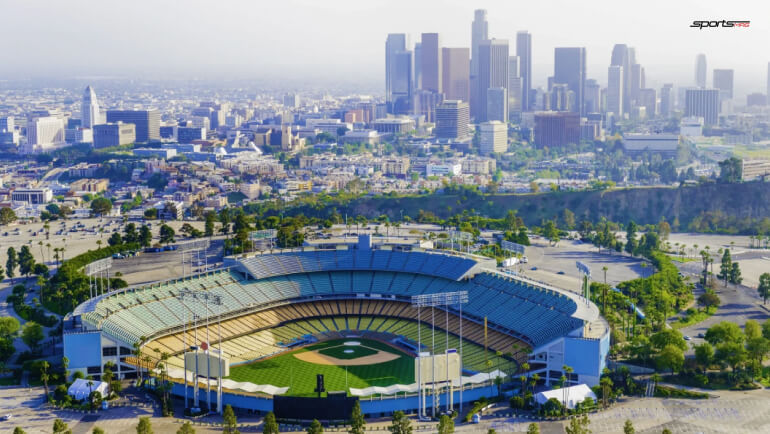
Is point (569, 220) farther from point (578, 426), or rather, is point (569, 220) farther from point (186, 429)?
point (186, 429)

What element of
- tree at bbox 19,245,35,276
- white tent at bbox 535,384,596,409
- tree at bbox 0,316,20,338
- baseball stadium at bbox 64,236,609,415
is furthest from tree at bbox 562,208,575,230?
tree at bbox 0,316,20,338

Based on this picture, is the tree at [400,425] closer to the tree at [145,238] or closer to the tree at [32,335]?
the tree at [32,335]

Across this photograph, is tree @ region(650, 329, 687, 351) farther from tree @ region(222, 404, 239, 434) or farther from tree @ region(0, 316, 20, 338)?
tree @ region(0, 316, 20, 338)

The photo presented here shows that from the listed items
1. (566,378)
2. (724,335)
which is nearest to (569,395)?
(566,378)

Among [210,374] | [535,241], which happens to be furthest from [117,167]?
[210,374]

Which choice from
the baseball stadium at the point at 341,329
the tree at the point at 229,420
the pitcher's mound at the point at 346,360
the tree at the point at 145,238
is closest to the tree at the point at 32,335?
the baseball stadium at the point at 341,329
